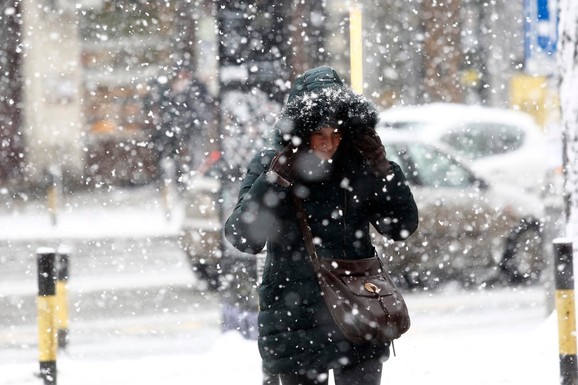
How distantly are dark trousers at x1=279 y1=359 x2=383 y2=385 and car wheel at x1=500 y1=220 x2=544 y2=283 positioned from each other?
7959mm

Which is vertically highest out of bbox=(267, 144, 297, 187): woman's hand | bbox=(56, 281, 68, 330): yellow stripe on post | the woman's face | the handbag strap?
the woman's face

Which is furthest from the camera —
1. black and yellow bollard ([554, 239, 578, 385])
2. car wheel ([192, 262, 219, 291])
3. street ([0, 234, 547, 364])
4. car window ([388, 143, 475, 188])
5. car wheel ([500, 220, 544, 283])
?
car wheel ([500, 220, 544, 283])

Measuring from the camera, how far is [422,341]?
849cm

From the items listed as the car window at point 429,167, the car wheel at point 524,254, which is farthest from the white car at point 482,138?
the car window at point 429,167

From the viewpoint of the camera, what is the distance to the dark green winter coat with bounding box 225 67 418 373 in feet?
11.7

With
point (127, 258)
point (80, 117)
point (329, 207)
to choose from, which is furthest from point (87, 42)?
point (329, 207)

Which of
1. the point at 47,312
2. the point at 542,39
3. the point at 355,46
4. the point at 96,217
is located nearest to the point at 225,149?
the point at 355,46

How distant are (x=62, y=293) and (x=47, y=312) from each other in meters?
1.54

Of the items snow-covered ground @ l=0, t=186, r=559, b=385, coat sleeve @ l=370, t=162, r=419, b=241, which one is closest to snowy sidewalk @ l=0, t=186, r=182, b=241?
snow-covered ground @ l=0, t=186, r=559, b=385

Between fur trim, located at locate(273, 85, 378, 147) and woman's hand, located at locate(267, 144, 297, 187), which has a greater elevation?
fur trim, located at locate(273, 85, 378, 147)

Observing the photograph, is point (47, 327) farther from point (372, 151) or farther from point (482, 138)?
point (482, 138)

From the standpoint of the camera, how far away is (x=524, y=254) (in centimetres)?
1148

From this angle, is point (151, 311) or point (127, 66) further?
point (127, 66)

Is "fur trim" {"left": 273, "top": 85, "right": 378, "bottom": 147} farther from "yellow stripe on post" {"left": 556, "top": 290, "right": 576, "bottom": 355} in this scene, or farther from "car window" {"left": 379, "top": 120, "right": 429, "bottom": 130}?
"car window" {"left": 379, "top": 120, "right": 429, "bottom": 130}
